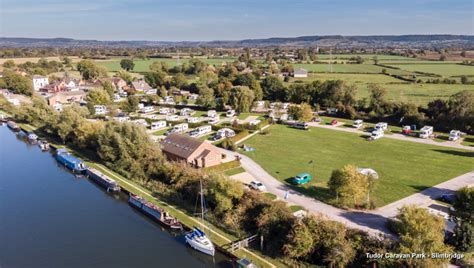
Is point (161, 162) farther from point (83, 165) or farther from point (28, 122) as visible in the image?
point (28, 122)

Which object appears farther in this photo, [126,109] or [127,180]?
[126,109]

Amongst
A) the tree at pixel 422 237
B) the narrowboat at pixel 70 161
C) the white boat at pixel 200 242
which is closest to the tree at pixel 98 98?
the narrowboat at pixel 70 161

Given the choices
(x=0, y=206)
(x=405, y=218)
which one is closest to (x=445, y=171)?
(x=405, y=218)

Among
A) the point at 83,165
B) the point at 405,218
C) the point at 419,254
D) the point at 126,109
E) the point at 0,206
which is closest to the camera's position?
the point at 419,254

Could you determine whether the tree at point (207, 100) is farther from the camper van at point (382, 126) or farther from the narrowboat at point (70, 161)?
the camper van at point (382, 126)

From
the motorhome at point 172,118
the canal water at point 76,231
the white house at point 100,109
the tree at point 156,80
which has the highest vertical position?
the tree at point 156,80

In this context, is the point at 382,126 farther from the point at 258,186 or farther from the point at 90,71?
the point at 90,71

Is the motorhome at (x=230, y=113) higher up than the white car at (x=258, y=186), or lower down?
higher up

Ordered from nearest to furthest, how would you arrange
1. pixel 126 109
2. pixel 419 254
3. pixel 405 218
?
1. pixel 419 254
2. pixel 405 218
3. pixel 126 109
